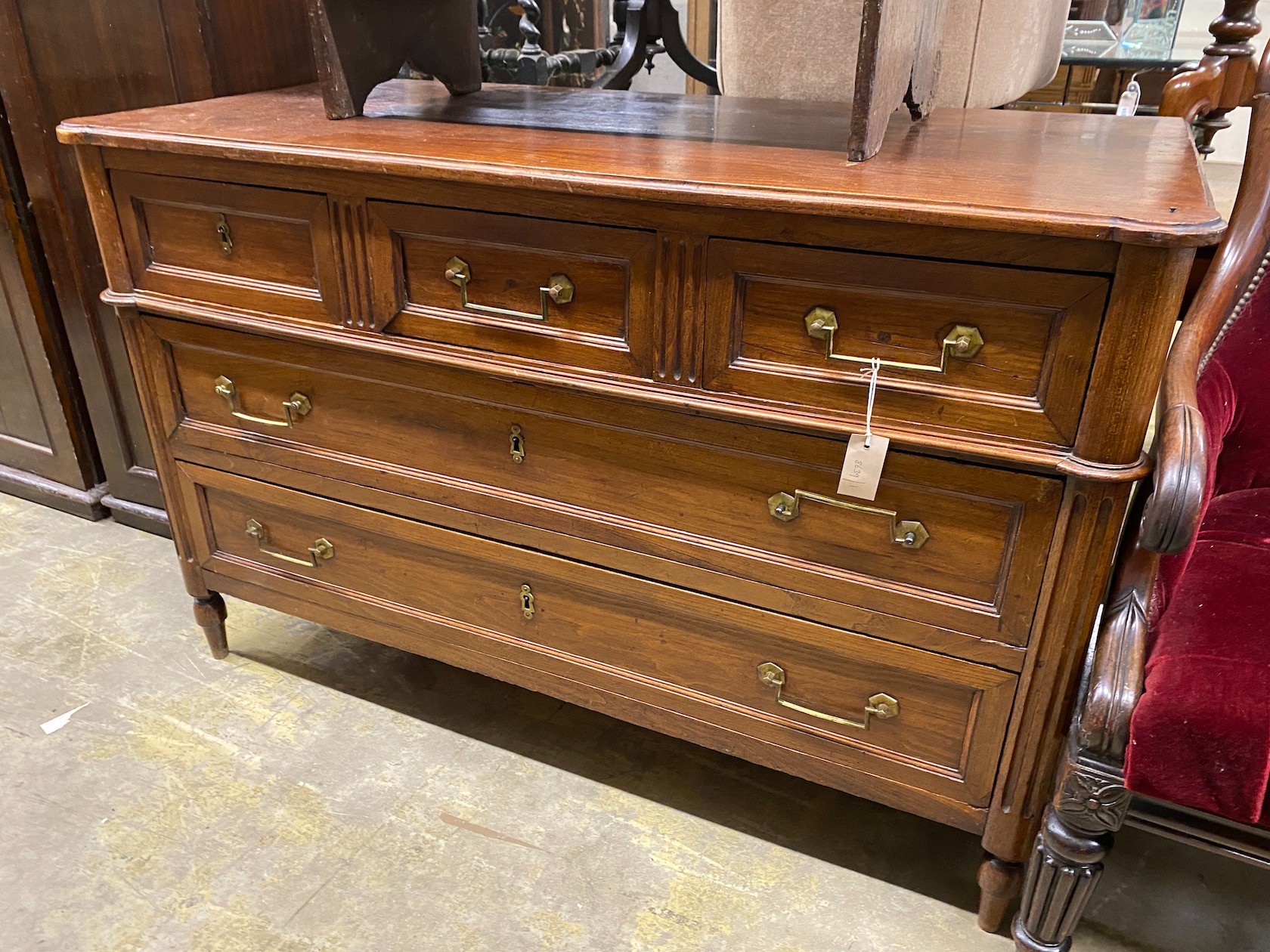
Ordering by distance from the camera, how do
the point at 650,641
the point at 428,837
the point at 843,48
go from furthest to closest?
A: the point at 843,48 < the point at 428,837 < the point at 650,641

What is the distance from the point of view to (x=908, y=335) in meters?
1.09

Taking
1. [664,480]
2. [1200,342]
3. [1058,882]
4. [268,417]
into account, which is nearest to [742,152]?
[664,480]

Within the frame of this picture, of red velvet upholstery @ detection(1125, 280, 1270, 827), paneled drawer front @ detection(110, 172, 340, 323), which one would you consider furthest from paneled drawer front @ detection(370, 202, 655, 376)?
red velvet upholstery @ detection(1125, 280, 1270, 827)

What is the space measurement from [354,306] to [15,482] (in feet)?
5.75

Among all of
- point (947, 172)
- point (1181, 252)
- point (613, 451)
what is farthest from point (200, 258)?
point (1181, 252)

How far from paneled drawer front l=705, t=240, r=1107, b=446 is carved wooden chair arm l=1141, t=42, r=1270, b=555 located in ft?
0.38

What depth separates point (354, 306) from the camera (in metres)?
1.40

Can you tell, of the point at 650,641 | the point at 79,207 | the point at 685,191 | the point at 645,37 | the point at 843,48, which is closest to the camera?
the point at 685,191

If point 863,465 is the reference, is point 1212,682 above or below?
below

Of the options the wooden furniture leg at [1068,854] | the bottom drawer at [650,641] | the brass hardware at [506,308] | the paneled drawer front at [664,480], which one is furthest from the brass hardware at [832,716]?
the brass hardware at [506,308]

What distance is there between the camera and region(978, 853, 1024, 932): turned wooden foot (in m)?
1.33

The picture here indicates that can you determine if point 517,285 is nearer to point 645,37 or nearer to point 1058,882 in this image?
point 1058,882

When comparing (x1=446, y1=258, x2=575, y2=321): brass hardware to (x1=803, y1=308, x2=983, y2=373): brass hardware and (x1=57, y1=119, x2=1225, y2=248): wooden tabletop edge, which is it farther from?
(x1=803, y1=308, x2=983, y2=373): brass hardware

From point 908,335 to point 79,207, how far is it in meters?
1.92
